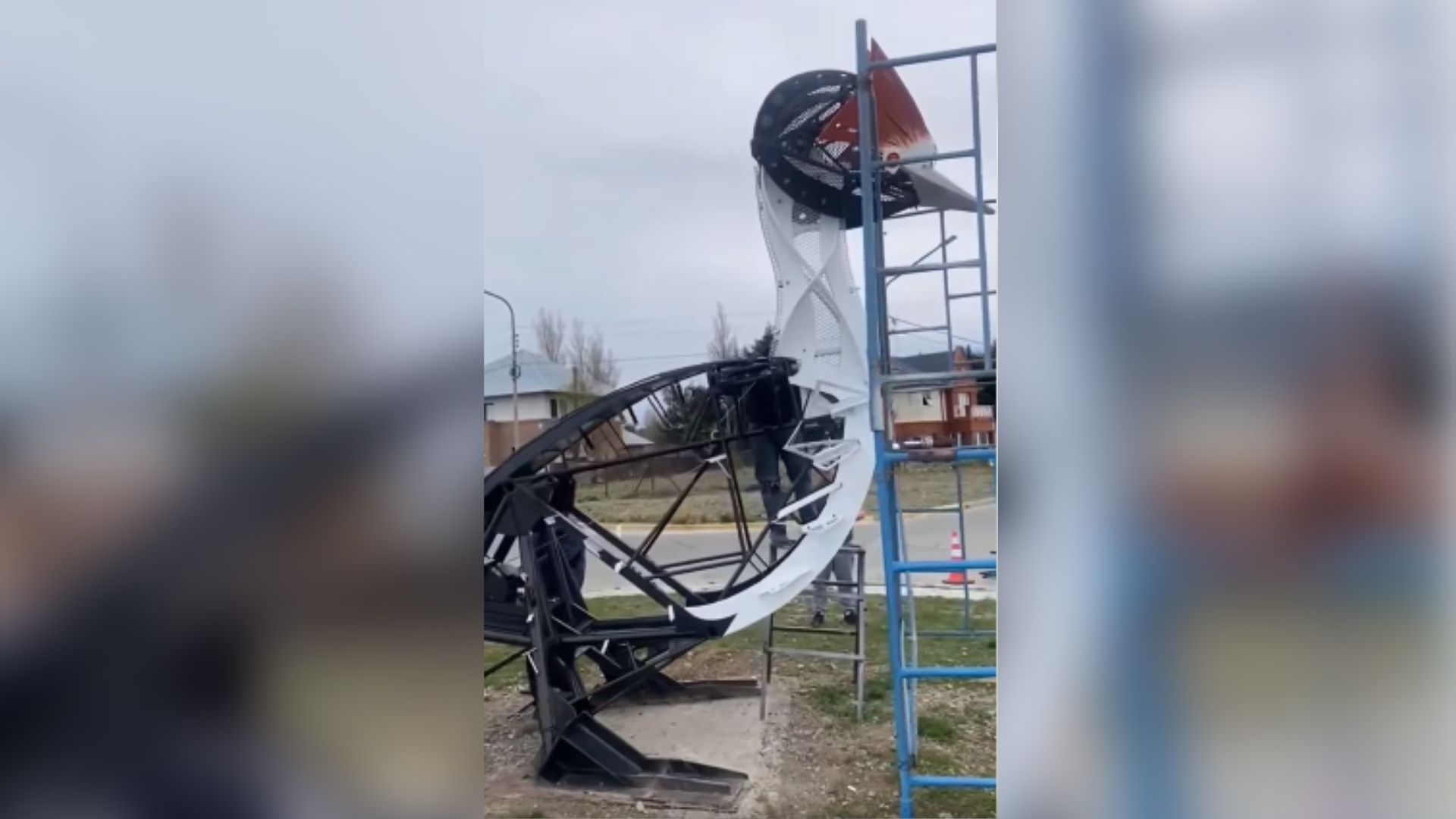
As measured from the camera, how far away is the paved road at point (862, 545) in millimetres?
5033

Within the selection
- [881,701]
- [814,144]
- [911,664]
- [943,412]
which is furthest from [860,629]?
[814,144]

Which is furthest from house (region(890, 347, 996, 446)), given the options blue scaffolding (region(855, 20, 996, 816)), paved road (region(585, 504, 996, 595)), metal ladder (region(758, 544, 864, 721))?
paved road (region(585, 504, 996, 595))

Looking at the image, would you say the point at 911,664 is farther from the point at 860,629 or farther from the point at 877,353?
the point at 877,353

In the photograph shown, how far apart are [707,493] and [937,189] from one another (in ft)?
6.36

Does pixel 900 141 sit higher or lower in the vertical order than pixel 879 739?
higher

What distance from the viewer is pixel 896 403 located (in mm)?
2715
